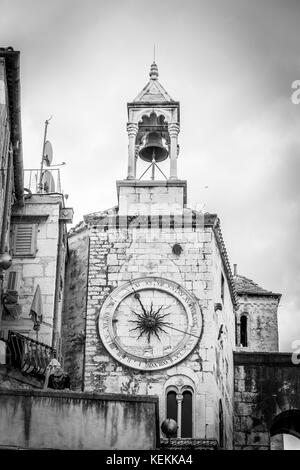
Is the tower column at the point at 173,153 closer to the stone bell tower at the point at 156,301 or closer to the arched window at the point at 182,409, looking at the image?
the stone bell tower at the point at 156,301

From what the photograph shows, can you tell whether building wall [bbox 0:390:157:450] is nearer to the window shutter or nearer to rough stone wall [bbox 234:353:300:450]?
the window shutter

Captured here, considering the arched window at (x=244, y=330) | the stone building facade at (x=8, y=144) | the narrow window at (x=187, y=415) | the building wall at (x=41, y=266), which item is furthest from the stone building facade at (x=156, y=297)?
the arched window at (x=244, y=330)

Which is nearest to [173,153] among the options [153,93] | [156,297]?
[153,93]

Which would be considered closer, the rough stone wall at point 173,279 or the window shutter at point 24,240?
the window shutter at point 24,240

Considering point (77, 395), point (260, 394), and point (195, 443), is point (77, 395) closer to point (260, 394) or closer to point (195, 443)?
point (195, 443)

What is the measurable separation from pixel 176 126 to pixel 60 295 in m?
8.08

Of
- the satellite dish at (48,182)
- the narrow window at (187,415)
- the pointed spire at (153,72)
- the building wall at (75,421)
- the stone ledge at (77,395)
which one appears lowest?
the building wall at (75,421)

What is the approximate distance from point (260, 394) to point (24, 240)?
1164 cm

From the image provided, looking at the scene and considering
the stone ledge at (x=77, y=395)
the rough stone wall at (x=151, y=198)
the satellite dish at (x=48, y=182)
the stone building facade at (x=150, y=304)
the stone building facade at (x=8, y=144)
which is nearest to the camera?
the stone ledge at (x=77, y=395)

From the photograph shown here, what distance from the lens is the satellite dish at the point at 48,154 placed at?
4038 centimetres

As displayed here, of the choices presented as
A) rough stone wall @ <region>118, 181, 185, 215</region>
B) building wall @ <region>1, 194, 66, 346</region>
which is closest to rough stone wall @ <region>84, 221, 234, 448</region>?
rough stone wall @ <region>118, 181, 185, 215</region>

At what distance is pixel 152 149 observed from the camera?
4347cm

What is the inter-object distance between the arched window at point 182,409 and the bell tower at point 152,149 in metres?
6.74
